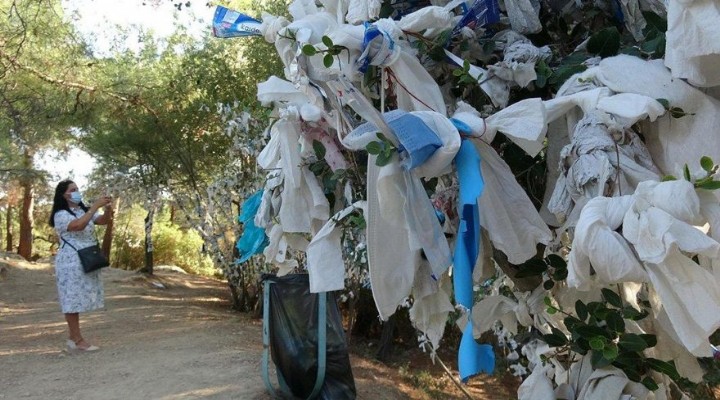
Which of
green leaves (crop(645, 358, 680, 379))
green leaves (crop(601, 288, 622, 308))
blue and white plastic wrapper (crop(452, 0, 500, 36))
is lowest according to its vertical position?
green leaves (crop(645, 358, 680, 379))

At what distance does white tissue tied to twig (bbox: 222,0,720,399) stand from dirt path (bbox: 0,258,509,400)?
4084 millimetres

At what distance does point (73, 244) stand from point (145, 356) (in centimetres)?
133

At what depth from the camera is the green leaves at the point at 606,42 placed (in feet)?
5.64

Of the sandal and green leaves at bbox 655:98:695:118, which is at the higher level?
green leaves at bbox 655:98:695:118

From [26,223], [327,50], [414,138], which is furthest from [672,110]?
[26,223]

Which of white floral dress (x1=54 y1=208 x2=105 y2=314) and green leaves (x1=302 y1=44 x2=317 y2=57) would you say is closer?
green leaves (x1=302 y1=44 x2=317 y2=57)

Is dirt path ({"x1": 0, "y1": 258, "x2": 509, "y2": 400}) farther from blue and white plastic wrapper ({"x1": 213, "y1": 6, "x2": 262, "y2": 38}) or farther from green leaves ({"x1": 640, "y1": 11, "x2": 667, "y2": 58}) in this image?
green leaves ({"x1": 640, "y1": 11, "x2": 667, "y2": 58})

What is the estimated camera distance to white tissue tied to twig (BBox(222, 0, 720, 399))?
127 cm

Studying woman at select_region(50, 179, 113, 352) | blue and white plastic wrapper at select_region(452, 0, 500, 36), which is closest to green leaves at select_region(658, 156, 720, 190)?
blue and white plastic wrapper at select_region(452, 0, 500, 36)

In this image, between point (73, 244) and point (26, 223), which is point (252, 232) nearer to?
point (73, 244)

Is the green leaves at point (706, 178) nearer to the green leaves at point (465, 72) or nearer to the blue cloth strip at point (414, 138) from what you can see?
the blue cloth strip at point (414, 138)

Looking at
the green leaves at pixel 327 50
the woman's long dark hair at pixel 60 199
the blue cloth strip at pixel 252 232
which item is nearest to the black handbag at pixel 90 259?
the woman's long dark hair at pixel 60 199

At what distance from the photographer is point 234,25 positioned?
204 centimetres

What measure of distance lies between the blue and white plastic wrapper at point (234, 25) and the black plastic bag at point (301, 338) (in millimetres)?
3430
